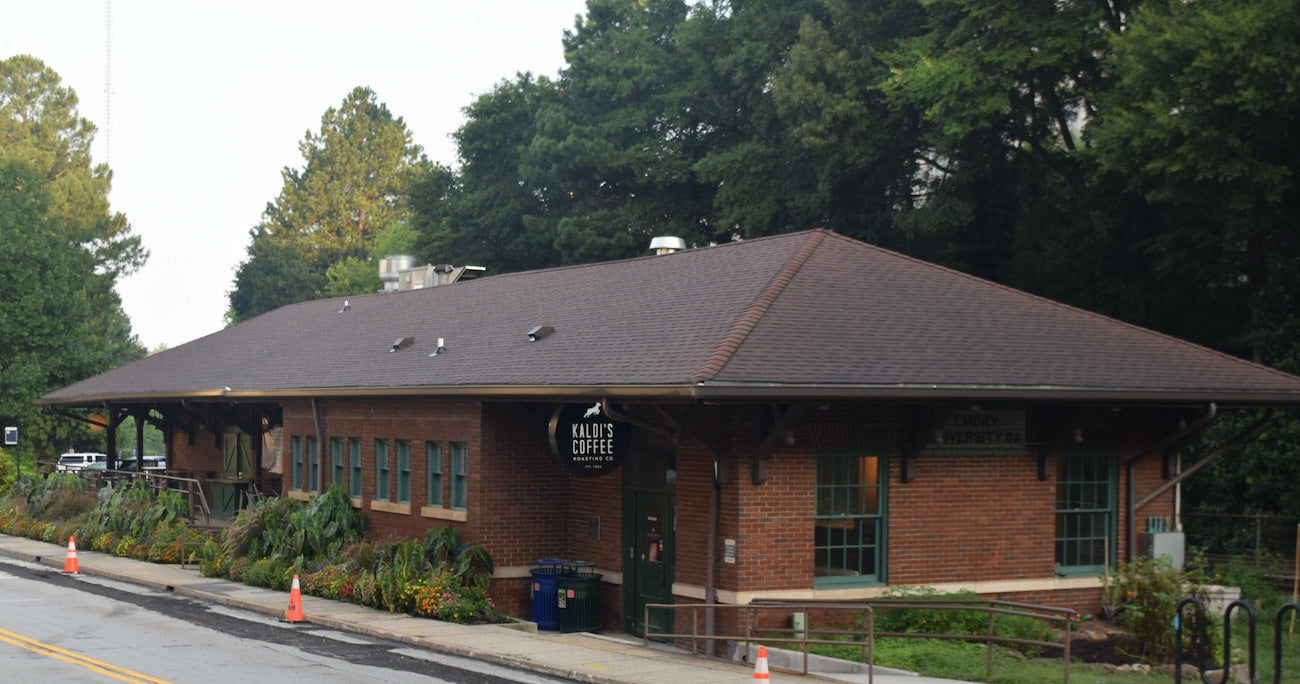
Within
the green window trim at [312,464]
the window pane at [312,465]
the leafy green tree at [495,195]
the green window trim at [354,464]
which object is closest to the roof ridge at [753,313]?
the green window trim at [354,464]

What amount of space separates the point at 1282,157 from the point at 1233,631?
14639 millimetres

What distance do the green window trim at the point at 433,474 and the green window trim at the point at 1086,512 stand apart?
10.6 metres

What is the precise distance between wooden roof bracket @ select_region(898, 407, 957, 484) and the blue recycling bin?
19.7ft

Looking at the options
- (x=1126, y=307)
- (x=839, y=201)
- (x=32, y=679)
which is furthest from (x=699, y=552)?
(x=839, y=201)

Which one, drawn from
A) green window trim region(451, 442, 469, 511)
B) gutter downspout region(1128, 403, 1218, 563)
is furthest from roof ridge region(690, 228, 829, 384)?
green window trim region(451, 442, 469, 511)

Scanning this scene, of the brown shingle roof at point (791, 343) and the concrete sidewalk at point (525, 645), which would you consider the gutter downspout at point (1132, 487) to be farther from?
the concrete sidewalk at point (525, 645)

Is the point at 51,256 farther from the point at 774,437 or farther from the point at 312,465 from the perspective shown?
the point at 774,437

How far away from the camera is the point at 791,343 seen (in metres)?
18.0

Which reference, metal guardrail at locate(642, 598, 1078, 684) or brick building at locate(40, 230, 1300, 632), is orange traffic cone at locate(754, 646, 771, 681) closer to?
metal guardrail at locate(642, 598, 1078, 684)

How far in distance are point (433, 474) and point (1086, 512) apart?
11.2m

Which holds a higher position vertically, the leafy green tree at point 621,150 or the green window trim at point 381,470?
the leafy green tree at point 621,150

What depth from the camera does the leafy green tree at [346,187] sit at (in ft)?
350

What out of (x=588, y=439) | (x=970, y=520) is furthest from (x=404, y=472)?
(x=970, y=520)

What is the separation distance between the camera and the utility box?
2062 centimetres
